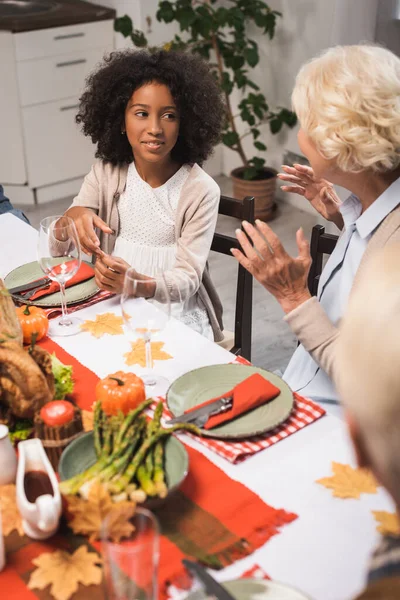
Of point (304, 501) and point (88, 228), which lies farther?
point (88, 228)

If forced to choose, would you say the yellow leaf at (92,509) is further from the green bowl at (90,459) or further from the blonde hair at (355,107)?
the blonde hair at (355,107)

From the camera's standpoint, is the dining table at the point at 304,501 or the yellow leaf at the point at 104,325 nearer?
the dining table at the point at 304,501

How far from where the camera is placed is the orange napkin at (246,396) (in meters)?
1.37

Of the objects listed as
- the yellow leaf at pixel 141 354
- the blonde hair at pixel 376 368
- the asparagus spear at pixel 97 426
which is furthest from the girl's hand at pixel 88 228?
the blonde hair at pixel 376 368

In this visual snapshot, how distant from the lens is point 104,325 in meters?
1.73

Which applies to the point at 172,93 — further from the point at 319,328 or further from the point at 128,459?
the point at 128,459

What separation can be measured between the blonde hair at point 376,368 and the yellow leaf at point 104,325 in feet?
3.20

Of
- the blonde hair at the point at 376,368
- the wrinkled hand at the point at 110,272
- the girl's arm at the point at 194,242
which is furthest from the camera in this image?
the girl's arm at the point at 194,242

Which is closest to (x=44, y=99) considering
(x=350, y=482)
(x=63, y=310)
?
(x=63, y=310)

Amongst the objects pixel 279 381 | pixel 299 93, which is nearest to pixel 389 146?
pixel 299 93

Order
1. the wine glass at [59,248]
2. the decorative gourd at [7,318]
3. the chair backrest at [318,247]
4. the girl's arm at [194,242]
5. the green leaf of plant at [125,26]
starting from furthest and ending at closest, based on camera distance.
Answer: the green leaf of plant at [125,26] → the girl's arm at [194,242] → the chair backrest at [318,247] → the wine glass at [59,248] → the decorative gourd at [7,318]

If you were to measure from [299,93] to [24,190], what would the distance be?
3.06m

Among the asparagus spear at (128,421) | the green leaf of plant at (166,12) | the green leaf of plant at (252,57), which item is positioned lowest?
the asparagus spear at (128,421)

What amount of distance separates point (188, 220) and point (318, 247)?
1.28 feet
